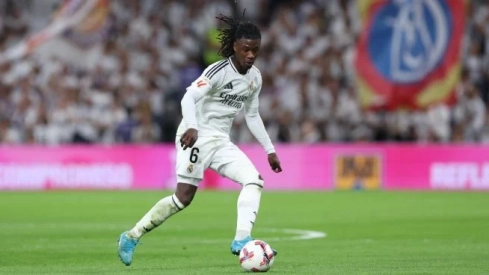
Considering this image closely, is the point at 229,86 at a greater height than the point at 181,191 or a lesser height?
greater

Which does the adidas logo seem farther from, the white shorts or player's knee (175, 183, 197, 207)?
player's knee (175, 183, 197, 207)

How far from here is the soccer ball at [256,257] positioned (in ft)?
35.6

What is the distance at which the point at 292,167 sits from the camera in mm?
29422

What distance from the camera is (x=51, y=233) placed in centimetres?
1645

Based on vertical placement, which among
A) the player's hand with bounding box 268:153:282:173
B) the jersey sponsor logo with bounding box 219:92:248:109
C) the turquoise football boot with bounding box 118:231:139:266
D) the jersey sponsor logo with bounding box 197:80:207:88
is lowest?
the turquoise football boot with bounding box 118:231:139:266

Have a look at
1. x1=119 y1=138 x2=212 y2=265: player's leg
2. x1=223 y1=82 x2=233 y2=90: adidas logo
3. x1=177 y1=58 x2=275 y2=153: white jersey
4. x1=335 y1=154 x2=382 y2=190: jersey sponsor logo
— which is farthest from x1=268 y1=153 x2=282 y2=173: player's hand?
x1=335 y1=154 x2=382 y2=190: jersey sponsor logo

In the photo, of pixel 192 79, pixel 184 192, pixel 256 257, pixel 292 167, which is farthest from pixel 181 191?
pixel 192 79

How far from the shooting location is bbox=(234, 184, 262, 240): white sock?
1155 centimetres

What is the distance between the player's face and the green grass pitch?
78.7 inches

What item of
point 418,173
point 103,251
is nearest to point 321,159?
point 418,173

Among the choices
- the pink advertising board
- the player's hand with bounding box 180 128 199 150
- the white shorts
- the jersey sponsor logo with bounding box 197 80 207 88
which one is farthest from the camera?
the pink advertising board

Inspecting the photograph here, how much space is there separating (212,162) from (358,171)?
691 inches

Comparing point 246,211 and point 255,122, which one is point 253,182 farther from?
point 255,122

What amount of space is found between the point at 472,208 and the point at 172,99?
412 inches
